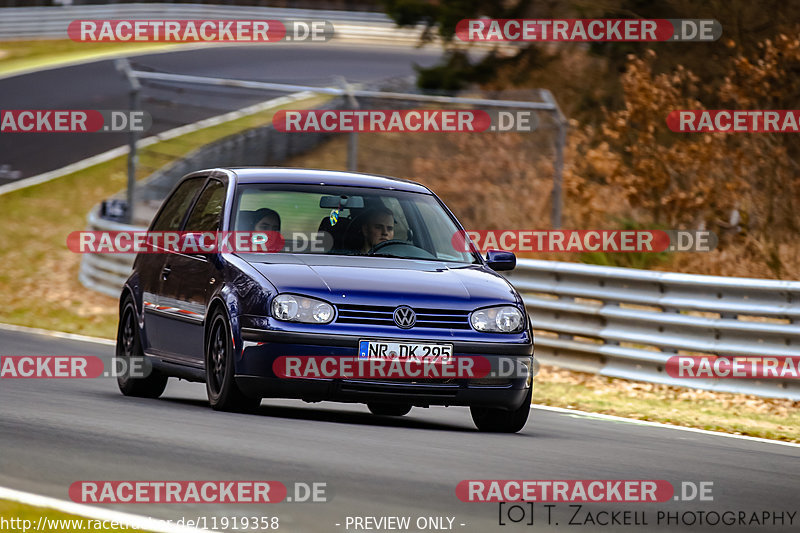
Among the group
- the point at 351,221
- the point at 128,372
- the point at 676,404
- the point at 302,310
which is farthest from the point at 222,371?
the point at 676,404

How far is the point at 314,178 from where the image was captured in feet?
35.7

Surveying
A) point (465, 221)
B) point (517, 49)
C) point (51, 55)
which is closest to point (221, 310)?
point (465, 221)

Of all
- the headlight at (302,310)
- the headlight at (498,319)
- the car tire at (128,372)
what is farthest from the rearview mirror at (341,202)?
the car tire at (128,372)

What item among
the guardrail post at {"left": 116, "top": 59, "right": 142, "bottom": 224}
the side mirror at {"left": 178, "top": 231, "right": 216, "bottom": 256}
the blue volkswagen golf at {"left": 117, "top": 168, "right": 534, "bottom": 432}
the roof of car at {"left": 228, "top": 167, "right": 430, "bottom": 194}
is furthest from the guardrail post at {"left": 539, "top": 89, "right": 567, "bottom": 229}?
the side mirror at {"left": 178, "top": 231, "right": 216, "bottom": 256}

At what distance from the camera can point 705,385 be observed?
13.6 meters

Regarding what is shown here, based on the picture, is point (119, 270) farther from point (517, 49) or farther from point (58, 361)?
point (517, 49)

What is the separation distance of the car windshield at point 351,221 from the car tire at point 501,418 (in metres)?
1.03

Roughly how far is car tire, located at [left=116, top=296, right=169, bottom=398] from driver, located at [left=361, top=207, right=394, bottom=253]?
77.8 inches

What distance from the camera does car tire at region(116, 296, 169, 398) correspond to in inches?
457

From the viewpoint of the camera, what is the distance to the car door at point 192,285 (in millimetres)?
10320

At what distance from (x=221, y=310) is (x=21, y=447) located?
2075mm

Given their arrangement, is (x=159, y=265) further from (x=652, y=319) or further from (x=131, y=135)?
(x=131, y=135)

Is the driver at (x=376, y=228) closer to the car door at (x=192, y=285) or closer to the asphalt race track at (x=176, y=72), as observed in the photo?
the car door at (x=192, y=285)

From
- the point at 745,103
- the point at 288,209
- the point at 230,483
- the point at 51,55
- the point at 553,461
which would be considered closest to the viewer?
the point at 230,483
